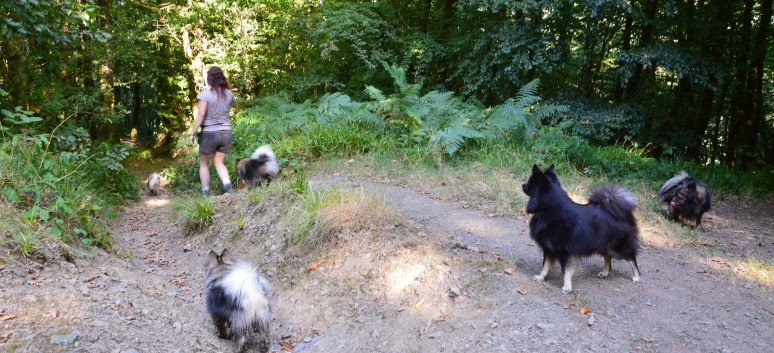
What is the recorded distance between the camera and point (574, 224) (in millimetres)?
3936

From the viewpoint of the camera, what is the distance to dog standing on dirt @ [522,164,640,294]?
3.95m

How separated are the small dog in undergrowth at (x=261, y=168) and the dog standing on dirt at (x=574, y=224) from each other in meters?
4.64

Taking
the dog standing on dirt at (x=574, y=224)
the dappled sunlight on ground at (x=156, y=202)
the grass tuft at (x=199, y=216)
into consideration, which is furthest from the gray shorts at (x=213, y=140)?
the dog standing on dirt at (x=574, y=224)

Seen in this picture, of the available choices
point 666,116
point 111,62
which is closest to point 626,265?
point 666,116

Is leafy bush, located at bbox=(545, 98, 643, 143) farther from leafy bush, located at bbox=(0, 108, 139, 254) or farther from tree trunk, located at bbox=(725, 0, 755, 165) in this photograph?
leafy bush, located at bbox=(0, 108, 139, 254)

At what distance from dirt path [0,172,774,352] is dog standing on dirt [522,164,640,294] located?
0.33 meters

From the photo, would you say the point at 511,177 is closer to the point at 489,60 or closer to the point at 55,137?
the point at 489,60

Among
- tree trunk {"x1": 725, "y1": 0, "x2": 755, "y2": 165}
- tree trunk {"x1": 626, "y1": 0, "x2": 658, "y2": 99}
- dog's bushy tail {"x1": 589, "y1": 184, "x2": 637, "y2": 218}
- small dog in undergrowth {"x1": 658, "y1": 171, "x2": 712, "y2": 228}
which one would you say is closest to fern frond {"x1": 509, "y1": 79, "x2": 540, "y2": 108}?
tree trunk {"x1": 626, "y1": 0, "x2": 658, "y2": 99}

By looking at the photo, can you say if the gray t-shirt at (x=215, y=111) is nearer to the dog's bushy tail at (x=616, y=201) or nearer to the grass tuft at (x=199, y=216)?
the grass tuft at (x=199, y=216)

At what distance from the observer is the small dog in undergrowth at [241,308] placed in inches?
149

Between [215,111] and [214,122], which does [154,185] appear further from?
[215,111]

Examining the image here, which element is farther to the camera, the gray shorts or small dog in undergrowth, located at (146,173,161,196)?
small dog in undergrowth, located at (146,173,161,196)

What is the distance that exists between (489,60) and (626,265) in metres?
7.42

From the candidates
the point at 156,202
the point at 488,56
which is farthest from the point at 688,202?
the point at 156,202
